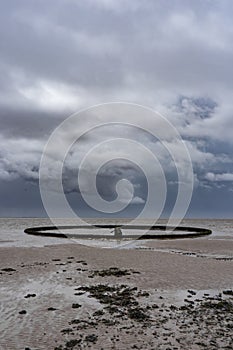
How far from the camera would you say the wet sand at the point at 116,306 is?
11617 mm

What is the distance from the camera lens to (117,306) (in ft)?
51.3

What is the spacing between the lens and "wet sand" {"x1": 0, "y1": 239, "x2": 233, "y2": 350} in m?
11.6

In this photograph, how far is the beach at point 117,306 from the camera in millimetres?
11617

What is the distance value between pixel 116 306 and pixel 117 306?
0.14 feet

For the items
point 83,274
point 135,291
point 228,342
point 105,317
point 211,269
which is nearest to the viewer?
point 228,342

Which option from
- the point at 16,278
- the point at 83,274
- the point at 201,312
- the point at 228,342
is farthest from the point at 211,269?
the point at 228,342

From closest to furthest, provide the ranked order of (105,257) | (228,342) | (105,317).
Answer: (228,342)
(105,317)
(105,257)

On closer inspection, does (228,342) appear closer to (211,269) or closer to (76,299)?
(76,299)

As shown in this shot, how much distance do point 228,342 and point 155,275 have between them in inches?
452

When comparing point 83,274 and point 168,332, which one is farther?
point 83,274

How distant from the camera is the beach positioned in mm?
11617

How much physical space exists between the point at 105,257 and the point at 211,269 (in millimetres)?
9916

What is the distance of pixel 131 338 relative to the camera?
1180 centimetres

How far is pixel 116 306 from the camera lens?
15.6m
